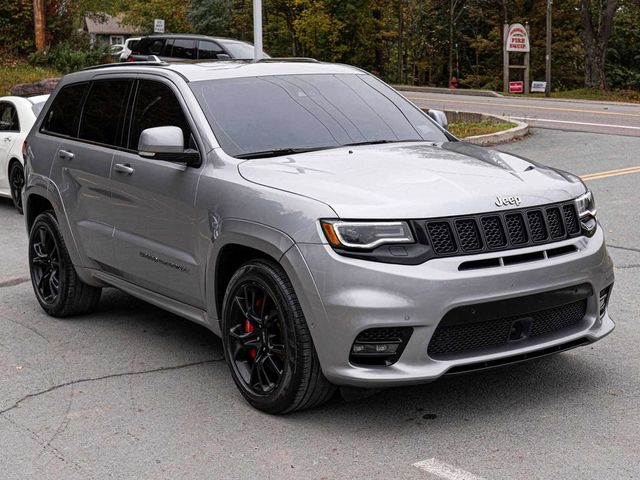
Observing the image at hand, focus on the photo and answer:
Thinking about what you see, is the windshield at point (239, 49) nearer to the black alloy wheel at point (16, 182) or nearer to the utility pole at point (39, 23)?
the utility pole at point (39, 23)

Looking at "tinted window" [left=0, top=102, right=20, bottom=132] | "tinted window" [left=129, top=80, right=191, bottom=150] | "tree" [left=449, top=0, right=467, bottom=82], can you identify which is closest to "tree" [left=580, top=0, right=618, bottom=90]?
"tree" [left=449, top=0, right=467, bottom=82]

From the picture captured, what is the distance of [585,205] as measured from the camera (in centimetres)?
534

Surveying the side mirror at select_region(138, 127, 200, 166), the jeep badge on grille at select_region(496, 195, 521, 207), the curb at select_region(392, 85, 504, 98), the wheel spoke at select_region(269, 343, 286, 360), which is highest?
the side mirror at select_region(138, 127, 200, 166)

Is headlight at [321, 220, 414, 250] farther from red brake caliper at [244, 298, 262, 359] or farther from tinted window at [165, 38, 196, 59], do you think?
tinted window at [165, 38, 196, 59]

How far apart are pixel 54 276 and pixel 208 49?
20343mm

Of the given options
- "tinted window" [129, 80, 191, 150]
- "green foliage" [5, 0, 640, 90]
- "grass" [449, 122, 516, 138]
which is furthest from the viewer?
"green foliage" [5, 0, 640, 90]

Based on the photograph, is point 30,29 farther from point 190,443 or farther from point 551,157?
point 190,443

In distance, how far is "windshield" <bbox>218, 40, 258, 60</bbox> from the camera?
25953 millimetres

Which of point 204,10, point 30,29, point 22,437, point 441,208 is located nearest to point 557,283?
point 441,208

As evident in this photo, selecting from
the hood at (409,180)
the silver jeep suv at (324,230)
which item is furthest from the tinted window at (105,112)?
the hood at (409,180)

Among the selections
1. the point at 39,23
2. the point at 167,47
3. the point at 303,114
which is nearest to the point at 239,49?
the point at 167,47

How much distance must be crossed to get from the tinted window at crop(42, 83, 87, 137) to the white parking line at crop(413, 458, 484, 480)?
3.88 m

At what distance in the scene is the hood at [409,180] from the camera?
477 centimetres

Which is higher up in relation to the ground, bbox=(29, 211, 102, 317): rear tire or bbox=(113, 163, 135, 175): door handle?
bbox=(113, 163, 135, 175): door handle
